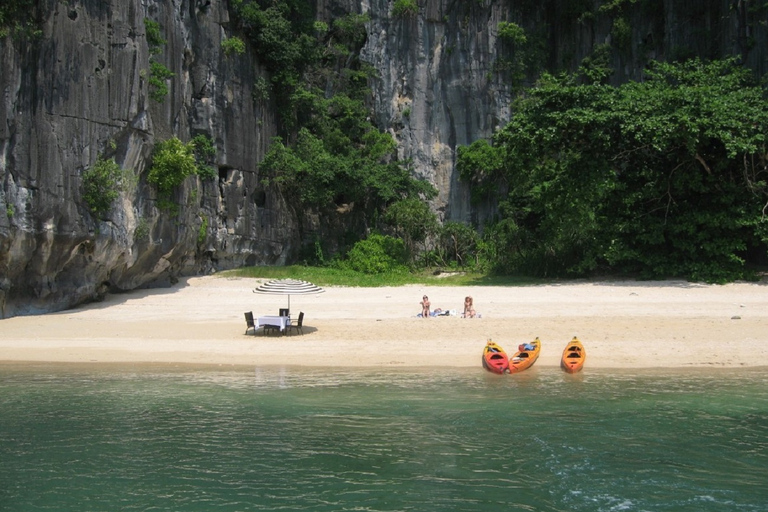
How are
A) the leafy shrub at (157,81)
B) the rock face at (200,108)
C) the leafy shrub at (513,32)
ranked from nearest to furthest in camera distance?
the rock face at (200,108)
the leafy shrub at (157,81)
the leafy shrub at (513,32)

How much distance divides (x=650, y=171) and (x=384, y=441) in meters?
18.1

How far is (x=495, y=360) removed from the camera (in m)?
12.8

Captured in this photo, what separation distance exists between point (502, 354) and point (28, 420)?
785 centimetres

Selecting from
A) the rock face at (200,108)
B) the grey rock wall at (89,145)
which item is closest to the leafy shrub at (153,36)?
the rock face at (200,108)

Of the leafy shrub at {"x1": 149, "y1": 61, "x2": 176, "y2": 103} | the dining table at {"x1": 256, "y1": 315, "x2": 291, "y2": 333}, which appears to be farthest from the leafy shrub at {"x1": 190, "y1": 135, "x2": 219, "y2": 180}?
the dining table at {"x1": 256, "y1": 315, "x2": 291, "y2": 333}

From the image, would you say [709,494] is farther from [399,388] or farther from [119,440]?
[119,440]

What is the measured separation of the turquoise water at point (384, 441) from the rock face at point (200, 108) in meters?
6.23

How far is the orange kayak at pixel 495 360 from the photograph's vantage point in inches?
497

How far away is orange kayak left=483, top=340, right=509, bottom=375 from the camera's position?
12.6 metres

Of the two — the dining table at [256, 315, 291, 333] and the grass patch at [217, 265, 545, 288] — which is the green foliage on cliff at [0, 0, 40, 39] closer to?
the dining table at [256, 315, 291, 333]

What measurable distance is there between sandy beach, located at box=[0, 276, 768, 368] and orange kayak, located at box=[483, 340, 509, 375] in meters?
0.38

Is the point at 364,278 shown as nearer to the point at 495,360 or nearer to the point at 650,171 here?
the point at 650,171

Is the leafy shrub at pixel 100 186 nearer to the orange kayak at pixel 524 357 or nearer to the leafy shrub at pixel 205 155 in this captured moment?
the leafy shrub at pixel 205 155

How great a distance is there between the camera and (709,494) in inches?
285
